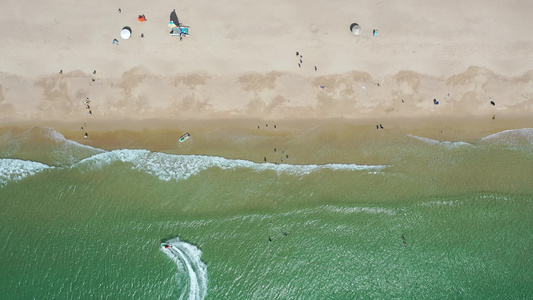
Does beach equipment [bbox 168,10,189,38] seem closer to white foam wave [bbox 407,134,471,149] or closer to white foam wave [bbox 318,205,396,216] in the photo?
white foam wave [bbox 318,205,396,216]

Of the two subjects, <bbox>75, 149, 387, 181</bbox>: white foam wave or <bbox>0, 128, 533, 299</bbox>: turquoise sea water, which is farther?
<bbox>75, 149, 387, 181</bbox>: white foam wave

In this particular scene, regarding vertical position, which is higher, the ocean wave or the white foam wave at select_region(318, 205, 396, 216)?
the ocean wave

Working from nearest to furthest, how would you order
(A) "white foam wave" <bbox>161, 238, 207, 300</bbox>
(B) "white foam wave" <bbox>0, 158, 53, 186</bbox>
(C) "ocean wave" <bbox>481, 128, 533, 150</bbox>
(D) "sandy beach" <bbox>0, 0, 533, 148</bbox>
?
(A) "white foam wave" <bbox>161, 238, 207, 300</bbox>
(B) "white foam wave" <bbox>0, 158, 53, 186</bbox>
(D) "sandy beach" <bbox>0, 0, 533, 148</bbox>
(C) "ocean wave" <bbox>481, 128, 533, 150</bbox>

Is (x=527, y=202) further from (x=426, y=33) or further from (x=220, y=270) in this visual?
(x=220, y=270)

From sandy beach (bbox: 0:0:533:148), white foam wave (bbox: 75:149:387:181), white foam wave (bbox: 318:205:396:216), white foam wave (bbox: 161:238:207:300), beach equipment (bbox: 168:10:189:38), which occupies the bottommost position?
white foam wave (bbox: 161:238:207:300)

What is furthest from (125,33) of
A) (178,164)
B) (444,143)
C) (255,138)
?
(444,143)

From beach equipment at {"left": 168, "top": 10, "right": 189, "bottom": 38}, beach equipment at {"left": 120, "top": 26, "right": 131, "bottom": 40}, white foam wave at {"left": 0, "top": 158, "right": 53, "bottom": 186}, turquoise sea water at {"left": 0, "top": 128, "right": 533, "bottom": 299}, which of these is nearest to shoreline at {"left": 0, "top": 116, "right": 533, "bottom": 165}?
turquoise sea water at {"left": 0, "top": 128, "right": 533, "bottom": 299}

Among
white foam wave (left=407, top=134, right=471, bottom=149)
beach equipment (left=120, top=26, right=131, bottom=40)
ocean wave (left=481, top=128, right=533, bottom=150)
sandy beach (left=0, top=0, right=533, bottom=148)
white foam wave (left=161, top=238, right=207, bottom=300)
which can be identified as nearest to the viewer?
white foam wave (left=161, top=238, right=207, bottom=300)
